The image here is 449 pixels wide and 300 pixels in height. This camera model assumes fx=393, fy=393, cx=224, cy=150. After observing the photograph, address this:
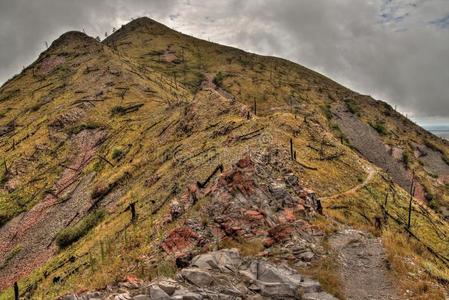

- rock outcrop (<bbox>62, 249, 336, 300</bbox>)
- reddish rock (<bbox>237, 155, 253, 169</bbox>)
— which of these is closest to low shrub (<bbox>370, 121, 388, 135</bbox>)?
reddish rock (<bbox>237, 155, 253, 169</bbox>)

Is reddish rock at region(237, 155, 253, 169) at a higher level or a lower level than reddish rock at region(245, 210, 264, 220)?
higher

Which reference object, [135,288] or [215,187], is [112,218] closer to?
[215,187]

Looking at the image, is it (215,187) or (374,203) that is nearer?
(215,187)

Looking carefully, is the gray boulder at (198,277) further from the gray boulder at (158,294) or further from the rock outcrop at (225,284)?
the gray boulder at (158,294)

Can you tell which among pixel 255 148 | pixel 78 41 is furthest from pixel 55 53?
pixel 255 148

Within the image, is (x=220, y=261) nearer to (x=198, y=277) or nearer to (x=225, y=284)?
(x=225, y=284)

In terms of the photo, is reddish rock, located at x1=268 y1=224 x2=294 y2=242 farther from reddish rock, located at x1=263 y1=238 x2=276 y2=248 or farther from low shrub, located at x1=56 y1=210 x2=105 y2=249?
low shrub, located at x1=56 y1=210 x2=105 y2=249

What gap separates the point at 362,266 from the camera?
2373 centimetres

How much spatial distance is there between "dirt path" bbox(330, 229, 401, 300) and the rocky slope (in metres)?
0.13

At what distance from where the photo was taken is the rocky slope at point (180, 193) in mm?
24234

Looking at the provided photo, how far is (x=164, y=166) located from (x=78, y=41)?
Result: 11647 centimetres

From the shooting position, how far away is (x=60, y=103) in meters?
97.2

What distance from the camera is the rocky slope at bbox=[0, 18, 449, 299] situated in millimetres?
24234

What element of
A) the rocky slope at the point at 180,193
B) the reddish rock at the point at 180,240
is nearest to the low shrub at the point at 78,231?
the rocky slope at the point at 180,193
